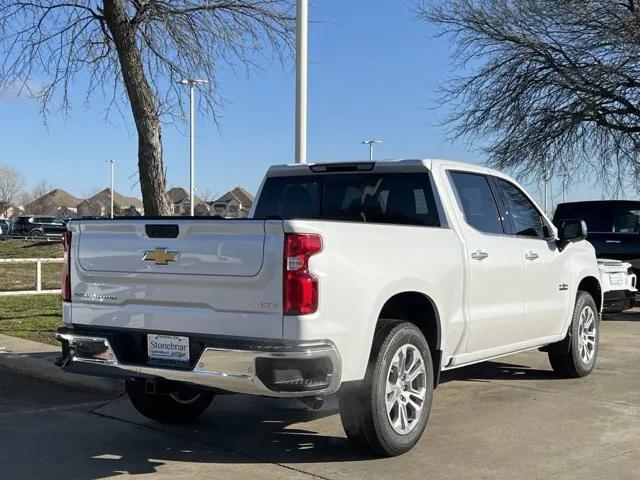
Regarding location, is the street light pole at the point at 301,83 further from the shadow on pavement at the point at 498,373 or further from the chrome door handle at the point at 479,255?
the chrome door handle at the point at 479,255

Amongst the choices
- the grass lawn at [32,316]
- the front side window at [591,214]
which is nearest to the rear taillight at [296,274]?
the grass lawn at [32,316]

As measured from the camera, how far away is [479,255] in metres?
5.98

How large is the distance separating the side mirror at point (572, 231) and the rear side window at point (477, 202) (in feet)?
3.37

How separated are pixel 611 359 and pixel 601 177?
11.3 metres

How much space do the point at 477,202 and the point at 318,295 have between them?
8.08 ft

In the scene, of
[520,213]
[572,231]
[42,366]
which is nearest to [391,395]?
[520,213]

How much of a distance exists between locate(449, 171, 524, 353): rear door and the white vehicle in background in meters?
3.66

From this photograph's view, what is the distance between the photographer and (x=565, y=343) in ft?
24.8

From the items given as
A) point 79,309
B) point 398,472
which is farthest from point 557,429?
point 79,309

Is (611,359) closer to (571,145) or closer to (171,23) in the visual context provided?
(171,23)

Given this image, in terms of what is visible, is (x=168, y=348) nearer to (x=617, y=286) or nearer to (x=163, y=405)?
(x=163, y=405)

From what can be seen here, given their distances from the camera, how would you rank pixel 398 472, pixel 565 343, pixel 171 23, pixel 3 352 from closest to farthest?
1. pixel 398 472
2. pixel 565 343
3. pixel 3 352
4. pixel 171 23

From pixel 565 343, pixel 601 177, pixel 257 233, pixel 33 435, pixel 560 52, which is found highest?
pixel 560 52

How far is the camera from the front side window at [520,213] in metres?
6.77
